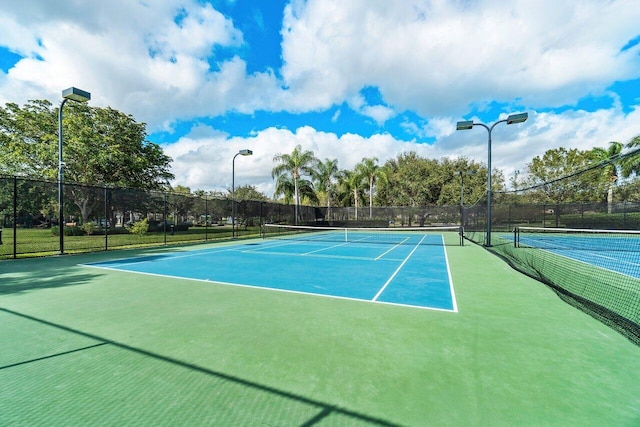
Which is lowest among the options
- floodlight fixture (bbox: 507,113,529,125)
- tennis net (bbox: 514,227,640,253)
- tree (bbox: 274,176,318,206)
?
tennis net (bbox: 514,227,640,253)

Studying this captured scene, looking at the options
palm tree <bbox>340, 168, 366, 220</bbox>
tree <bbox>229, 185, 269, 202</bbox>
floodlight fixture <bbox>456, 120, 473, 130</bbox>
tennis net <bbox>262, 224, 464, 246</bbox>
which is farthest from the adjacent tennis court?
tree <bbox>229, 185, 269, 202</bbox>

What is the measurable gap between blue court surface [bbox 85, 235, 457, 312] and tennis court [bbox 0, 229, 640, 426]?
0.22 m

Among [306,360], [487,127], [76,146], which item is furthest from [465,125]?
[76,146]

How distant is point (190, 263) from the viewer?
9.45m

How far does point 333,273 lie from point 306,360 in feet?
15.4

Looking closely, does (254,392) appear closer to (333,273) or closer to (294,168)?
(333,273)

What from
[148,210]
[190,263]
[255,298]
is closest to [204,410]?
[255,298]

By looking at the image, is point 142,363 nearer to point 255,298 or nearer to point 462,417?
point 255,298

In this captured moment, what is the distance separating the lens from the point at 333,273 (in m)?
7.73

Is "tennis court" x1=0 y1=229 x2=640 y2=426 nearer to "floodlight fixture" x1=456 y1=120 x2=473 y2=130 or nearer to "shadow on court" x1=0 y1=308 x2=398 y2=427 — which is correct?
"shadow on court" x1=0 y1=308 x2=398 y2=427

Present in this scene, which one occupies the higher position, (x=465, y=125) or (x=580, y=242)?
(x=465, y=125)

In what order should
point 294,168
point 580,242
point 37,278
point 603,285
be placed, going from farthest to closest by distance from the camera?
1. point 294,168
2. point 580,242
3. point 37,278
4. point 603,285

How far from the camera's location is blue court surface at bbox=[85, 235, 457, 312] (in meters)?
5.64

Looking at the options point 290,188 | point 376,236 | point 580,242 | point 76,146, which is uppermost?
point 76,146
